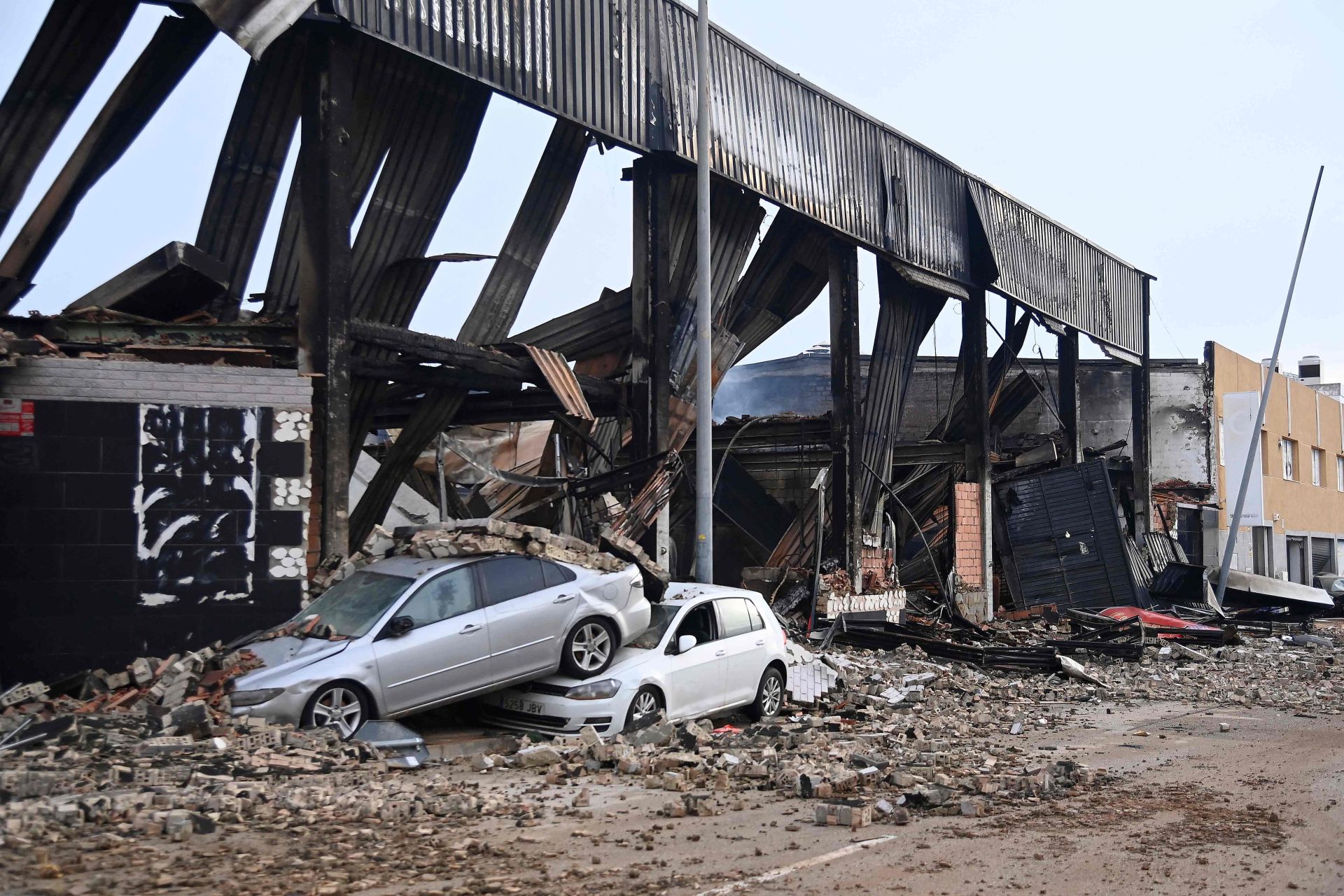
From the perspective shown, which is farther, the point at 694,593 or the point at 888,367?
the point at 888,367

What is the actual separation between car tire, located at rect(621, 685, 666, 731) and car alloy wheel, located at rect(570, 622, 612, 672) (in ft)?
1.61

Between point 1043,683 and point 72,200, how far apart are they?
13571 mm

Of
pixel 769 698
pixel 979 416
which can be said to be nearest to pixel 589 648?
pixel 769 698

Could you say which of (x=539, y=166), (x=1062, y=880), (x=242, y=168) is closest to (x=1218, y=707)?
(x=1062, y=880)

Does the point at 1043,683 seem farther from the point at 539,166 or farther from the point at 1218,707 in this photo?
the point at 539,166

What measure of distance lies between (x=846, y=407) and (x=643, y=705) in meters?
12.5

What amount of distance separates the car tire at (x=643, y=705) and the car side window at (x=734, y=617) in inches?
51.4

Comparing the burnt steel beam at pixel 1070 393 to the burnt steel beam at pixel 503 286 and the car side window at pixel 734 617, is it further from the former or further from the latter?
the car side window at pixel 734 617

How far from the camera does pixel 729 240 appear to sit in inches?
778

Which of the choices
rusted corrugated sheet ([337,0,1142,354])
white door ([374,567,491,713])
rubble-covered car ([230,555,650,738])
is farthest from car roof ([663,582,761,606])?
rusted corrugated sheet ([337,0,1142,354])

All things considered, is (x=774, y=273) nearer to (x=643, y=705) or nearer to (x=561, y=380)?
(x=561, y=380)

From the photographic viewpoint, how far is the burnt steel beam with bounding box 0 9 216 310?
1376 cm

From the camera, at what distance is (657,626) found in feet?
39.6

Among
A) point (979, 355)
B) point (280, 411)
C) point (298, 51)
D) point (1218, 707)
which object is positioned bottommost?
point (1218, 707)
